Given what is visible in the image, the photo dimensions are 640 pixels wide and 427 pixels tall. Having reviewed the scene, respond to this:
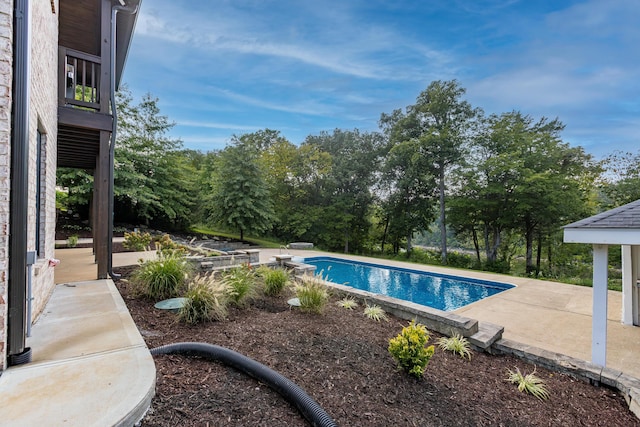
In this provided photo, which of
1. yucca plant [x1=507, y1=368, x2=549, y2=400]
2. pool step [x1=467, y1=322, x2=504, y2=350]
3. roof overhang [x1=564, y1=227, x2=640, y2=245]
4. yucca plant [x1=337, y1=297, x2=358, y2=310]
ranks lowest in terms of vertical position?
yucca plant [x1=507, y1=368, x2=549, y2=400]

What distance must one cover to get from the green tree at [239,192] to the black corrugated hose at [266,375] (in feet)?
43.1

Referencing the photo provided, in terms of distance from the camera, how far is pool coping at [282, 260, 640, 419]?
2814mm

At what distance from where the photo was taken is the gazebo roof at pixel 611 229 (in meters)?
2.96

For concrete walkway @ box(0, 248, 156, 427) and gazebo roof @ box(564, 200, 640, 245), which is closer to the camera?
concrete walkway @ box(0, 248, 156, 427)

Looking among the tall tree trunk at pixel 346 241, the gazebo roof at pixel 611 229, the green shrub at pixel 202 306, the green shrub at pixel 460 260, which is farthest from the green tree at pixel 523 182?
the green shrub at pixel 202 306

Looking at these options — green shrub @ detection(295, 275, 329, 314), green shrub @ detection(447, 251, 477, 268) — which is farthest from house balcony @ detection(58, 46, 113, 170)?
green shrub @ detection(447, 251, 477, 268)

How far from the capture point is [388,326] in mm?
4051

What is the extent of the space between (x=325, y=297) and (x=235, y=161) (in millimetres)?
13276

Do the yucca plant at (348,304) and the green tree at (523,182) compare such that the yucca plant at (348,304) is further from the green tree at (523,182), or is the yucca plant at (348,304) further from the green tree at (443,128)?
the green tree at (443,128)

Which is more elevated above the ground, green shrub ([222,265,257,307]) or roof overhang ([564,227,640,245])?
roof overhang ([564,227,640,245])

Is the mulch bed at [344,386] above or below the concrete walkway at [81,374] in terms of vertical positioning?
below

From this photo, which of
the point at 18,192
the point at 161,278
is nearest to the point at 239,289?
the point at 161,278

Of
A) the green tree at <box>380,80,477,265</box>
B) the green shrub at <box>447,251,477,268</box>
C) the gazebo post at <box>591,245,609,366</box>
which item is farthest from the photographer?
the green shrub at <box>447,251,477,268</box>

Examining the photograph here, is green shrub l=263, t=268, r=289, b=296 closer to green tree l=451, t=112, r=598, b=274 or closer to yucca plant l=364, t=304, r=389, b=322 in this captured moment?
yucca plant l=364, t=304, r=389, b=322
